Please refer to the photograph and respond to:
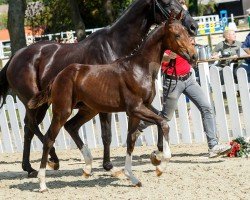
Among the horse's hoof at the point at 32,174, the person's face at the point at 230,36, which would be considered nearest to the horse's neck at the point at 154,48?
the horse's hoof at the point at 32,174

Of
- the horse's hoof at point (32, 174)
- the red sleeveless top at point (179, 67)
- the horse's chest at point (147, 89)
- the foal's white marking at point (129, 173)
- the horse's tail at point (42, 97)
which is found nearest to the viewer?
the horse's chest at point (147, 89)

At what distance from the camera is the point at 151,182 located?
7.24m

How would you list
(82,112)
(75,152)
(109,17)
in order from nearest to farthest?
(82,112), (75,152), (109,17)

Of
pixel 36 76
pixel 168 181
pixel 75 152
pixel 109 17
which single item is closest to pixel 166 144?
pixel 168 181

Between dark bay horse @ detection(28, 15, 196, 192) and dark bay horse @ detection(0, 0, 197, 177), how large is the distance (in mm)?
729

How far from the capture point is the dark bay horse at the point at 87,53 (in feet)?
26.2

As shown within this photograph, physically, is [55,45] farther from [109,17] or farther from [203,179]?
[109,17]

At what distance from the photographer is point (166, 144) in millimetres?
6730

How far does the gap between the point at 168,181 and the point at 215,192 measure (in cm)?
86

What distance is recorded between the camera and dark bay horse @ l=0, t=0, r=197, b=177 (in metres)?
7.99

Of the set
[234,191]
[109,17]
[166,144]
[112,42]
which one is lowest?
[234,191]

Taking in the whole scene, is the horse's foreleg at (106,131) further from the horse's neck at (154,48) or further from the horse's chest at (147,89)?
the horse's neck at (154,48)

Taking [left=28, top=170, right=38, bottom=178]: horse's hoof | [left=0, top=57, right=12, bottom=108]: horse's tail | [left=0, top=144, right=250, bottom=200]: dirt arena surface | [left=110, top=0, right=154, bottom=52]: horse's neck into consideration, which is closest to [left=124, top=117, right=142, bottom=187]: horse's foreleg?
[left=0, top=144, right=250, bottom=200]: dirt arena surface

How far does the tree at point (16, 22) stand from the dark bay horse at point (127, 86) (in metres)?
9.71
